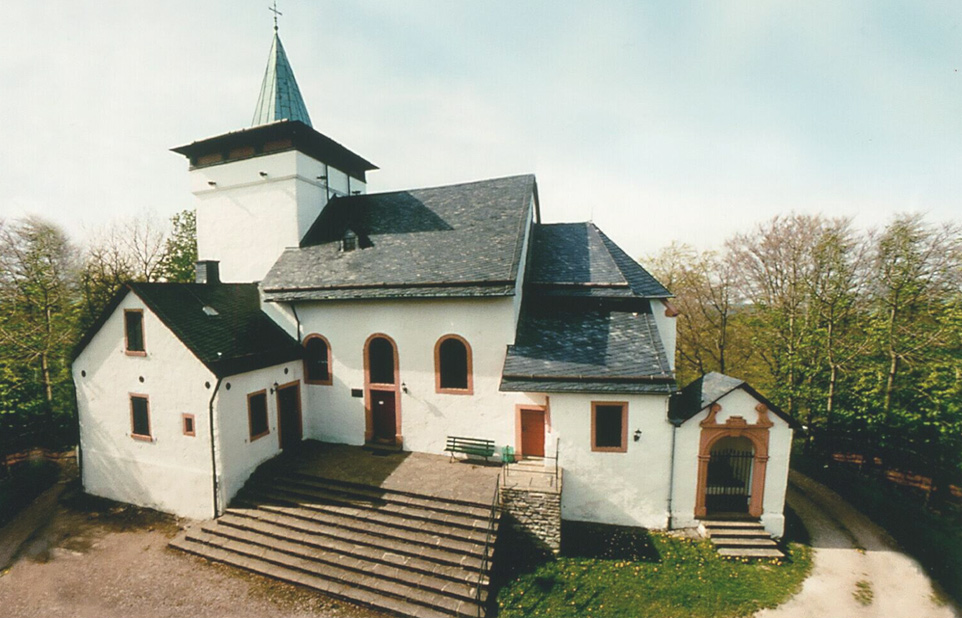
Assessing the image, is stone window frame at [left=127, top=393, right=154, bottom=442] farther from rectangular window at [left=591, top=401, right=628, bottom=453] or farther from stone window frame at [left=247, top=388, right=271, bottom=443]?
rectangular window at [left=591, top=401, right=628, bottom=453]

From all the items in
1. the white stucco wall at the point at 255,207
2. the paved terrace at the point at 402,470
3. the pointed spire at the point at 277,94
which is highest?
the pointed spire at the point at 277,94

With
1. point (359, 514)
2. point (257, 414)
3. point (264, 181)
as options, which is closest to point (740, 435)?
point (359, 514)

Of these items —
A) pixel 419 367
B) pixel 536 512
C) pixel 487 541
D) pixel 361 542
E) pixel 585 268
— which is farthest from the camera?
pixel 585 268

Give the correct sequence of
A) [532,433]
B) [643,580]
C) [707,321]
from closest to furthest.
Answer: [643,580] → [532,433] → [707,321]

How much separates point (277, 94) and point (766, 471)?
968 inches

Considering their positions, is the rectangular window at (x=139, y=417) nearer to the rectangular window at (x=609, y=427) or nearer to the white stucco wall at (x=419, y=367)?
the white stucco wall at (x=419, y=367)

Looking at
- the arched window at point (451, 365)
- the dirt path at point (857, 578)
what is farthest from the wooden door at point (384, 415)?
the dirt path at point (857, 578)

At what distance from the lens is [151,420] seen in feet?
41.4

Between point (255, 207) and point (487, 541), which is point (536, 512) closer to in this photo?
point (487, 541)

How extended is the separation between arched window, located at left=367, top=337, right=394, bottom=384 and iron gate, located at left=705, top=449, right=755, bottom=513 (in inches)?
436

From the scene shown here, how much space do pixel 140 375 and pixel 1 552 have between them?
227 inches

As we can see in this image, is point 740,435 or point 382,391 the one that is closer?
point 740,435

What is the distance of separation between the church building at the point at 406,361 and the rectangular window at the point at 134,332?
5cm

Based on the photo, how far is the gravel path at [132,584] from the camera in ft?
29.1
